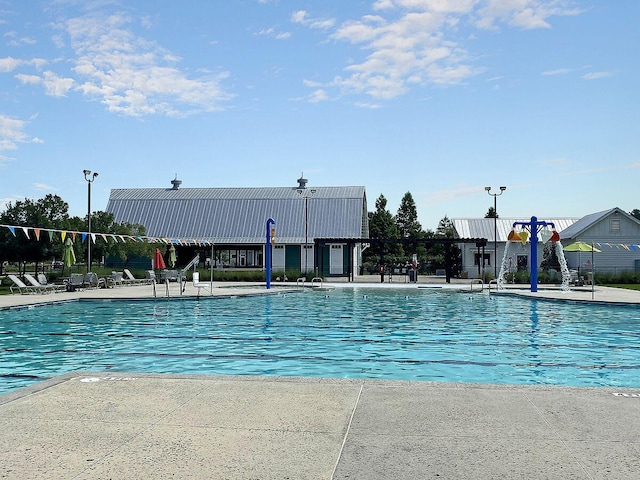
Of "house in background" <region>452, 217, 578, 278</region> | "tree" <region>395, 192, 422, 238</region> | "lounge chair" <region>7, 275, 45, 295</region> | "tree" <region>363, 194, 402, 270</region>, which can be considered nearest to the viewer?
"lounge chair" <region>7, 275, 45, 295</region>

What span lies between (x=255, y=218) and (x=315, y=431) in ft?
162

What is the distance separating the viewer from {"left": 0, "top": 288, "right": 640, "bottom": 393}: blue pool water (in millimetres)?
10766

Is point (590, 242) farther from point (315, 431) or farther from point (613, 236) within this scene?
point (315, 431)

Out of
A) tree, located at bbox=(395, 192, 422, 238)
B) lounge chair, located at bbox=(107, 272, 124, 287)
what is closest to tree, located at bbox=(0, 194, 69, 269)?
lounge chair, located at bbox=(107, 272, 124, 287)

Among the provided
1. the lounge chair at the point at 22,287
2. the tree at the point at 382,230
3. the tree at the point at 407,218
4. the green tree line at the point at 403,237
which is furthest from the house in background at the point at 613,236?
the lounge chair at the point at 22,287

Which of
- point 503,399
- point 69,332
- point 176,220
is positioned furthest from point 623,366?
point 176,220

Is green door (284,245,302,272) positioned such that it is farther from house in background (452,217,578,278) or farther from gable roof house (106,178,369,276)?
house in background (452,217,578,278)

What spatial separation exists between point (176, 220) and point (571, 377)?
48638 mm

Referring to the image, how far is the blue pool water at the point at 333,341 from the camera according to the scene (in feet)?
35.3

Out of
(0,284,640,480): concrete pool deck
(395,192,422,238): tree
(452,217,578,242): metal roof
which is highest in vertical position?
(395,192,422,238): tree

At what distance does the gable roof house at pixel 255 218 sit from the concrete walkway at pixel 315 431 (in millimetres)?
43044

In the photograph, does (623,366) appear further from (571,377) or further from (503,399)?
(503,399)

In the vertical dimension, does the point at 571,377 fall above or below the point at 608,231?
below

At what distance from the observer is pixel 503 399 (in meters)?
6.55
